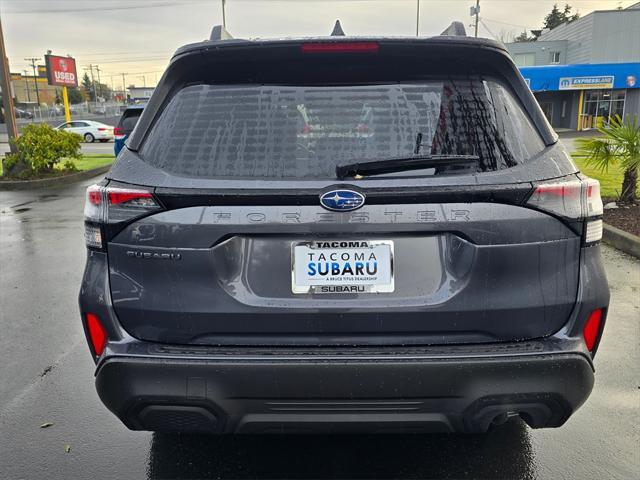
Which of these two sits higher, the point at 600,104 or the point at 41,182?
the point at 600,104

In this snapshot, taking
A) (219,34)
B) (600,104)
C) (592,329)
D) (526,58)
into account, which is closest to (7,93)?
(219,34)

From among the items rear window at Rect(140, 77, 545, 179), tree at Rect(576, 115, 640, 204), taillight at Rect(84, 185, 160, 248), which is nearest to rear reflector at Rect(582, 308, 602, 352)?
rear window at Rect(140, 77, 545, 179)

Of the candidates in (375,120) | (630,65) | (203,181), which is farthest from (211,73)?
(630,65)

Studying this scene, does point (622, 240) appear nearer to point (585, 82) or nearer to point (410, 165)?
point (410, 165)

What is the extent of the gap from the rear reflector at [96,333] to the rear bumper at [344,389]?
0.08 metres

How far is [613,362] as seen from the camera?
12.5ft

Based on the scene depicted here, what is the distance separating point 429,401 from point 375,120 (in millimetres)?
1077

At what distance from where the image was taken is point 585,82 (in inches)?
1654

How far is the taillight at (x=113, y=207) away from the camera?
2.08 meters

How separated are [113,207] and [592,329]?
188 cm

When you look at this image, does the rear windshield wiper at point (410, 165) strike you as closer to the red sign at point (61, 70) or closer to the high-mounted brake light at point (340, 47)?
the high-mounted brake light at point (340, 47)

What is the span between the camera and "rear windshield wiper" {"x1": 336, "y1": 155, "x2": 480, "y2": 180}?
2066 mm

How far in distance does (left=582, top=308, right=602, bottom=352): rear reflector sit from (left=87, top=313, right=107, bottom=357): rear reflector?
1836 mm

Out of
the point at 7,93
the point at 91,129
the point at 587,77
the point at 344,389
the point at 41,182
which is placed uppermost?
the point at 587,77
